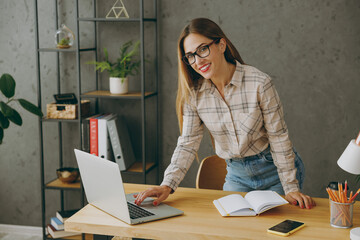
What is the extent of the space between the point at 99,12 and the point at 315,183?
199 centimetres

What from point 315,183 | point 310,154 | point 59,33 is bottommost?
point 315,183

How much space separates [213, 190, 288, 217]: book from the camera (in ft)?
5.81

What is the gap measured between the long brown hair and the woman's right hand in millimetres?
403

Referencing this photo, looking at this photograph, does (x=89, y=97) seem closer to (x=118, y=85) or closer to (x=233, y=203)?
(x=118, y=85)

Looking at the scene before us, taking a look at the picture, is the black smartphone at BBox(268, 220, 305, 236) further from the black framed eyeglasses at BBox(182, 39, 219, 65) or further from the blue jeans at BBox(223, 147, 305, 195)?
the black framed eyeglasses at BBox(182, 39, 219, 65)

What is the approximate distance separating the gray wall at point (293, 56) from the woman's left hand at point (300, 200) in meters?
1.29

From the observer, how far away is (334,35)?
2996 mm

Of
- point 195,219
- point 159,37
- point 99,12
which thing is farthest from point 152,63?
point 195,219

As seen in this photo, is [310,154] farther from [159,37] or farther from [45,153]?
[45,153]

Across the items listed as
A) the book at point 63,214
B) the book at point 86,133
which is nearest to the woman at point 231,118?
the book at point 86,133

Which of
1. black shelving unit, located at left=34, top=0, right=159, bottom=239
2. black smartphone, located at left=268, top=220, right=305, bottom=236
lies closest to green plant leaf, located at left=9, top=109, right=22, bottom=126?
black shelving unit, located at left=34, top=0, right=159, bottom=239

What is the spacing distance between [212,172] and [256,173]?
45 centimetres

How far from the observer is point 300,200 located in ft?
6.17

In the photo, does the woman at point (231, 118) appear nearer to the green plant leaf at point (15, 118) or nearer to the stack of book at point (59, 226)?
the green plant leaf at point (15, 118)
